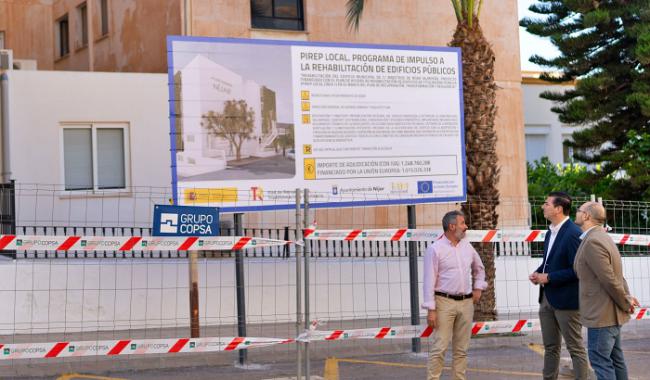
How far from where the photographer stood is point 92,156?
18.5 meters

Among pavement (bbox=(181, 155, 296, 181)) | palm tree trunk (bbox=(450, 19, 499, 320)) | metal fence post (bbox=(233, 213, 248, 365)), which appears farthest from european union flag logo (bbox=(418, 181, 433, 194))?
metal fence post (bbox=(233, 213, 248, 365))

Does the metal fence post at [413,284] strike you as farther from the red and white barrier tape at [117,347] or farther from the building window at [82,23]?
the building window at [82,23]

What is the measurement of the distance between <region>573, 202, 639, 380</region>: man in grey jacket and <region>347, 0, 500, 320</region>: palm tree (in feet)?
16.6

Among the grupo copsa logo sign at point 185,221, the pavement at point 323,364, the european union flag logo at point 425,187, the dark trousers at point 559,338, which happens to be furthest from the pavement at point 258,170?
the dark trousers at point 559,338

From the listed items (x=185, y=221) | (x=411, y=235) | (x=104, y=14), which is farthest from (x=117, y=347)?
(x=104, y=14)

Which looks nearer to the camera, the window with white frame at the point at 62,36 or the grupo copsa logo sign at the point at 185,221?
the grupo copsa logo sign at the point at 185,221

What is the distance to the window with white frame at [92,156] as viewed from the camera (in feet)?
60.4

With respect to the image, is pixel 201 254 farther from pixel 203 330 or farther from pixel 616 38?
pixel 616 38

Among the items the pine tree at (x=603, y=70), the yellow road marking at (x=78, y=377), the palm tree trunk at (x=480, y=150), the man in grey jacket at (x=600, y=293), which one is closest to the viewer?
the man in grey jacket at (x=600, y=293)

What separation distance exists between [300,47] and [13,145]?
7.92 m

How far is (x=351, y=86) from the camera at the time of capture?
40.2 feet

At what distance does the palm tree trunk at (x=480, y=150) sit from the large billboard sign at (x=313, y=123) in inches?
39.2

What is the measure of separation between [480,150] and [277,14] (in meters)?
8.12

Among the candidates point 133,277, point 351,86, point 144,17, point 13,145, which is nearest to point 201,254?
point 133,277
